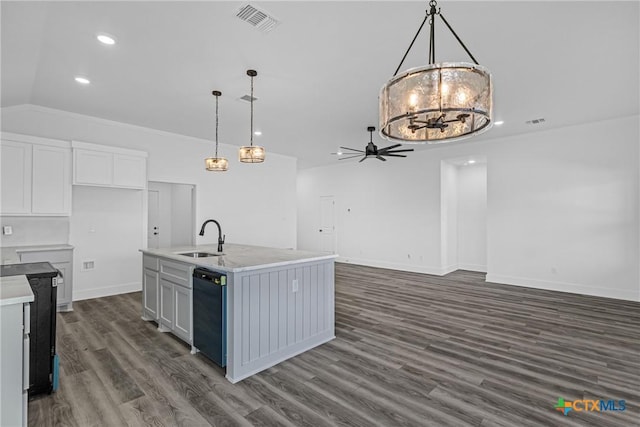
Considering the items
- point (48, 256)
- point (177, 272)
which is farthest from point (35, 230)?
point (177, 272)

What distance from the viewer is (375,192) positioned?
8.44 meters

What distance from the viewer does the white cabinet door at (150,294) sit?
3.74 m

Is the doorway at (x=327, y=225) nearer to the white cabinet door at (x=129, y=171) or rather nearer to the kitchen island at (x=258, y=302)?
the white cabinet door at (x=129, y=171)

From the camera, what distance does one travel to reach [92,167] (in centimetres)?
481

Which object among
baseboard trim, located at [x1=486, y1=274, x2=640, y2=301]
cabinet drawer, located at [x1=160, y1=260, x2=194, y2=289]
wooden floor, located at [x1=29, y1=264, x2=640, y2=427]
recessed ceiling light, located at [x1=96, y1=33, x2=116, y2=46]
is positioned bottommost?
wooden floor, located at [x1=29, y1=264, x2=640, y2=427]

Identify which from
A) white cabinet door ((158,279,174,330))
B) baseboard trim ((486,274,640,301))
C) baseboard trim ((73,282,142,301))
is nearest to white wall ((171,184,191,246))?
baseboard trim ((73,282,142,301))

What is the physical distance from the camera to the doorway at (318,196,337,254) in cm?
948

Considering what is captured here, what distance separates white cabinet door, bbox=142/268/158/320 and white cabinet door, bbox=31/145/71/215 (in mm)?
1850

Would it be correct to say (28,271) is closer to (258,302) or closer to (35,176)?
(258,302)

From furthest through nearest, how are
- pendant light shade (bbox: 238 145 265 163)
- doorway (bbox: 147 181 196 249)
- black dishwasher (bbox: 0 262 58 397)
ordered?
doorway (bbox: 147 181 196 249) → pendant light shade (bbox: 238 145 265 163) → black dishwasher (bbox: 0 262 58 397)

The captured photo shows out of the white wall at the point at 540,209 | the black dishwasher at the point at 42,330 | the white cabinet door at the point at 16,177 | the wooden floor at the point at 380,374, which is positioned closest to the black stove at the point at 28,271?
the black dishwasher at the point at 42,330

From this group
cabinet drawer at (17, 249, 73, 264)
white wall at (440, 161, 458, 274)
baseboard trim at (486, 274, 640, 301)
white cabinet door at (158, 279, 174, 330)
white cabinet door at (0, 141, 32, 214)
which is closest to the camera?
white cabinet door at (158, 279, 174, 330)

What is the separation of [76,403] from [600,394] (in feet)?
13.0

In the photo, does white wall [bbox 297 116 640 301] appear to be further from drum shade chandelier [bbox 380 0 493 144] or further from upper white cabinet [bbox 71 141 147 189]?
upper white cabinet [bbox 71 141 147 189]
